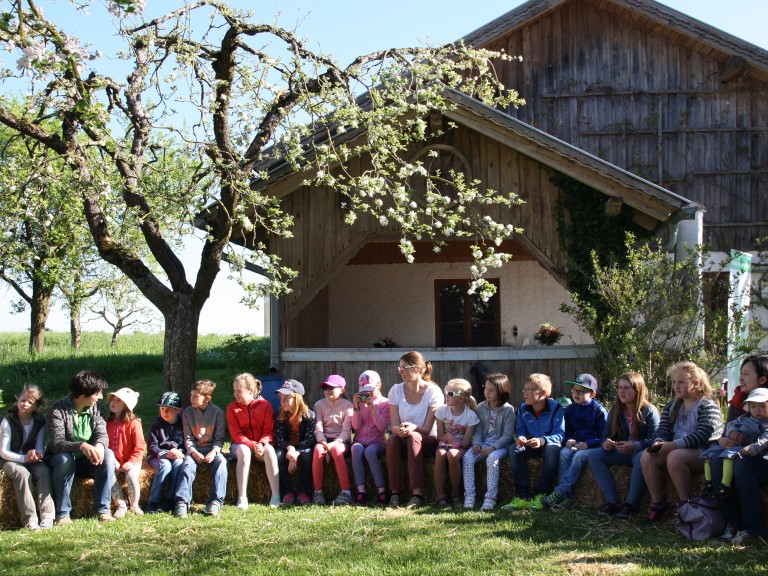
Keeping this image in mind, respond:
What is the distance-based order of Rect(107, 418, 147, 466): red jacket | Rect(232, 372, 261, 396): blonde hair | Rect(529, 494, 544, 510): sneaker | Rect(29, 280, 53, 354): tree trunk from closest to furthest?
Rect(529, 494, 544, 510): sneaker, Rect(107, 418, 147, 466): red jacket, Rect(232, 372, 261, 396): blonde hair, Rect(29, 280, 53, 354): tree trunk

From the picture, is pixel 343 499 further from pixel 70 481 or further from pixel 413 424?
pixel 70 481

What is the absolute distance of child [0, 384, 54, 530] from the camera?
761 centimetres

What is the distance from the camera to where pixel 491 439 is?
27.5 ft

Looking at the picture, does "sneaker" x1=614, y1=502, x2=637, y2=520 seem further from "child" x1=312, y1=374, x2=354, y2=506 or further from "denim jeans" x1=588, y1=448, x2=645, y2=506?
"child" x1=312, y1=374, x2=354, y2=506

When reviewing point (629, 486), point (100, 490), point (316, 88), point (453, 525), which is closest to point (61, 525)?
point (100, 490)

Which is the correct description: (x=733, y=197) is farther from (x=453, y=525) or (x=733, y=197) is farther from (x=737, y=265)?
(x=453, y=525)

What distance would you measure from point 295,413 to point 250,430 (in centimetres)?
45

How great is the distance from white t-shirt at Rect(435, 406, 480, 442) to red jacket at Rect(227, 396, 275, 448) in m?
1.62

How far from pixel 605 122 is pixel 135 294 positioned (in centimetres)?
2168

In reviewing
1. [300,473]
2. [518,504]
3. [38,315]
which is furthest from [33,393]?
[38,315]

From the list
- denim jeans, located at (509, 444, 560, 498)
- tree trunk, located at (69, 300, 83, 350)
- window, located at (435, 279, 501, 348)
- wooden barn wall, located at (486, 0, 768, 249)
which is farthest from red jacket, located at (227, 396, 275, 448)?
tree trunk, located at (69, 300, 83, 350)

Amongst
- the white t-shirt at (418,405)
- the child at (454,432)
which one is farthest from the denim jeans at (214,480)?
the child at (454,432)

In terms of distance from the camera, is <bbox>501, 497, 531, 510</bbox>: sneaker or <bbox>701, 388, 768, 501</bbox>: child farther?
<bbox>501, 497, 531, 510</bbox>: sneaker

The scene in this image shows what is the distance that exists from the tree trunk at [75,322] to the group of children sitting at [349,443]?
878 inches
